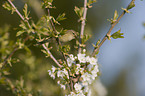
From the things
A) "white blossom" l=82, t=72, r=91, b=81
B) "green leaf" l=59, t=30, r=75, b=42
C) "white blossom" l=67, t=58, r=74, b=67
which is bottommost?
"white blossom" l=82, t=72, r=91, b=81

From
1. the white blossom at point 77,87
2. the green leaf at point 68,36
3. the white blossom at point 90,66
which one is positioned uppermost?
the green leaf at point 68,36

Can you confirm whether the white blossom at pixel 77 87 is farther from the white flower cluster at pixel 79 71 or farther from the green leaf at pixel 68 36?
the green leaf at pixel 68 36

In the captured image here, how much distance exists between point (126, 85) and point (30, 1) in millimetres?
2626

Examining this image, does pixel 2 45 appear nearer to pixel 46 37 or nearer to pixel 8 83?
pixel 8 83

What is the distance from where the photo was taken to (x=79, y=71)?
1.62 feet

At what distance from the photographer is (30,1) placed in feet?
3.06

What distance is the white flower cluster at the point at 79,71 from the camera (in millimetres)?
489

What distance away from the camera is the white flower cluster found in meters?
0.49

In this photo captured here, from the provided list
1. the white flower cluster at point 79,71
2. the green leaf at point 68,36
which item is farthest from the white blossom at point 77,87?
the green leaf at point 68,36

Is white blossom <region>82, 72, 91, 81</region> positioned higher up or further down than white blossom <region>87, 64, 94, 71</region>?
further down

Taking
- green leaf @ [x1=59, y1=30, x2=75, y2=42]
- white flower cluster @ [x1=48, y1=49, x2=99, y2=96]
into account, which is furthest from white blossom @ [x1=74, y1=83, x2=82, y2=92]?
green leaf @ [x1=59, y1=30, x2=75, y2=42]

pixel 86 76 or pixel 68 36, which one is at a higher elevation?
pixel 68 36

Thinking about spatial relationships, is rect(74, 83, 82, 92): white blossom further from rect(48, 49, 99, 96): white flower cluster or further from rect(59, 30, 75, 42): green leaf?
rect(59, 30, 75, 42): green leaf

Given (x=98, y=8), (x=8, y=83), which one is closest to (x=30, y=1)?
(x=8, y=83)
